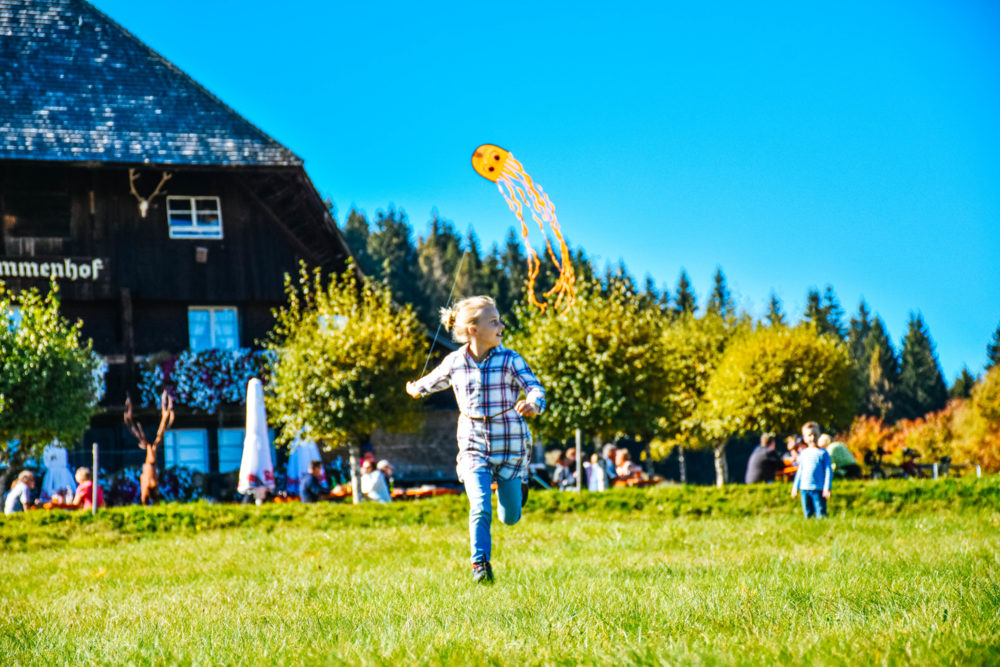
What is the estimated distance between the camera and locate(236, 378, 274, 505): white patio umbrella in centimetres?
2236

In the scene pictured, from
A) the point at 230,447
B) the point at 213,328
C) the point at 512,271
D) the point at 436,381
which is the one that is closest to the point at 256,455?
the point at 230,447

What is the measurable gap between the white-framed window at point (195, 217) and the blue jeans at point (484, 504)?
81.0 ft

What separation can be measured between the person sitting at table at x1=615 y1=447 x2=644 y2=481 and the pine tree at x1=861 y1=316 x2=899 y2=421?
7407cm

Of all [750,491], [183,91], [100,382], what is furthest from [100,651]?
[183,91]

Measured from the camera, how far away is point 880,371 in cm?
10050

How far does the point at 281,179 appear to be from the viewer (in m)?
30.8

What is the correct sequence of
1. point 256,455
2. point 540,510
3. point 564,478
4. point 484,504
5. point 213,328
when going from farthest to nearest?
1. point 213,328
2. point 564,478
3. point 256,455
4. point 540,510
5. point 484,504

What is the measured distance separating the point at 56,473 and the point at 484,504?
71.6 feet

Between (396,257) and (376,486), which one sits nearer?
(376,486)

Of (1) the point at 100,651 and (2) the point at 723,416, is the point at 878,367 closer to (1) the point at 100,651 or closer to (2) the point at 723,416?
(2) the point at 723,416

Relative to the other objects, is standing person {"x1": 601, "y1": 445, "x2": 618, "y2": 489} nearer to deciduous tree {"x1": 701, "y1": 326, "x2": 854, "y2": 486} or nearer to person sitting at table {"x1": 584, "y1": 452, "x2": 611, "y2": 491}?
person sitting at table {"x1": 584, "y1": 452, "x2": 611, "y2": 491}

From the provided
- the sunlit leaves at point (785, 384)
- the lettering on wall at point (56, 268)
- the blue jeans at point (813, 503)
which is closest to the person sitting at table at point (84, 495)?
the lettering on wall at point (56, 268)

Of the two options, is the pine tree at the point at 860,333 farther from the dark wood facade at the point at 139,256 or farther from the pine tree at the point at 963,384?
the dark wood facade at the point at 139,256

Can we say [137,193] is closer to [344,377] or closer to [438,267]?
[344,377]
